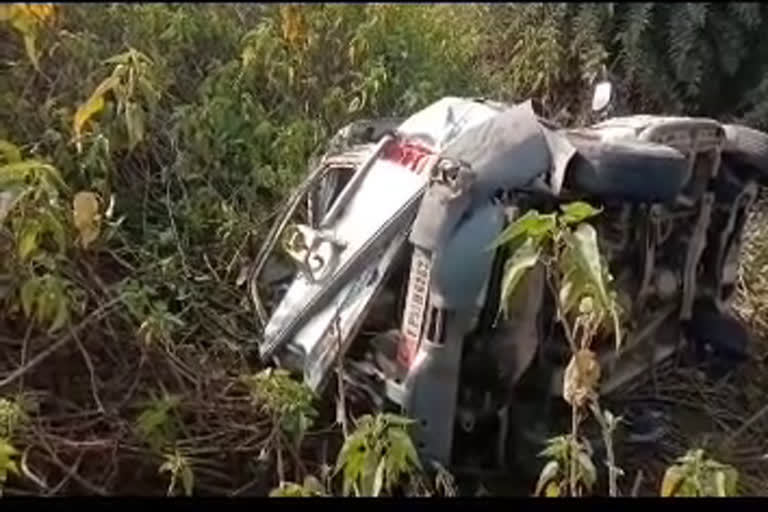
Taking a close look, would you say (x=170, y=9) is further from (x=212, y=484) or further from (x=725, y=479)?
(x=725, y=479)

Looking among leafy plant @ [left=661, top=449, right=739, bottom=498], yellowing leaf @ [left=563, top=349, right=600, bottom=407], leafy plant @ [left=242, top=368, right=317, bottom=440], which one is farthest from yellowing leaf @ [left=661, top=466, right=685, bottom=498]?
leafy plant @ [left=242, top=368, right=317, bottom=440]

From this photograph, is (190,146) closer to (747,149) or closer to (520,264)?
(747,149)

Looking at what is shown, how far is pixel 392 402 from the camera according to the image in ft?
10.6

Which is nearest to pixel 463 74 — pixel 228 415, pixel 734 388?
pixel 734 388

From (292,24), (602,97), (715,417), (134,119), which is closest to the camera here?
(134,119)

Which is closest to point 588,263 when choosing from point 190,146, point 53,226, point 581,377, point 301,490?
point 581,377

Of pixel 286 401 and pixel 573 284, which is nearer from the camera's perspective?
pixel 573 284

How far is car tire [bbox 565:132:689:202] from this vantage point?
317cm

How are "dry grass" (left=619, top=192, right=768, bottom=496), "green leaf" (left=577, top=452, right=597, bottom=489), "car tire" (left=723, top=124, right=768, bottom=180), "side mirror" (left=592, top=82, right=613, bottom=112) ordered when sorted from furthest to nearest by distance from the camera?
"side mirror" (left=592, top=82, right=613, bottom=112)
"car tire" (left=723, top=124, right=768, bottom=180)
"dry grass" (left=619, top=192, right=768, bottom=496)
"green leaf" (left=577, top=452, right=597, bottom=489)

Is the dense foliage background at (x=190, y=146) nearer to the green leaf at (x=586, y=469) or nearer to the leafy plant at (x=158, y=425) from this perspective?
the leafy plant at (x=158, y=425)

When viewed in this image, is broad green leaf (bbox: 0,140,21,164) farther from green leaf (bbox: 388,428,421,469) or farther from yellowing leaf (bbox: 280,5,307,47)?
yellowing leaf (bbox: 280,5,307,47)

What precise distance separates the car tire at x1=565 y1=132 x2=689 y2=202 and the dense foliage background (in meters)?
0.93

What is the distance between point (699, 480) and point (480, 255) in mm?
864

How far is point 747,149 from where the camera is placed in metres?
3.56
